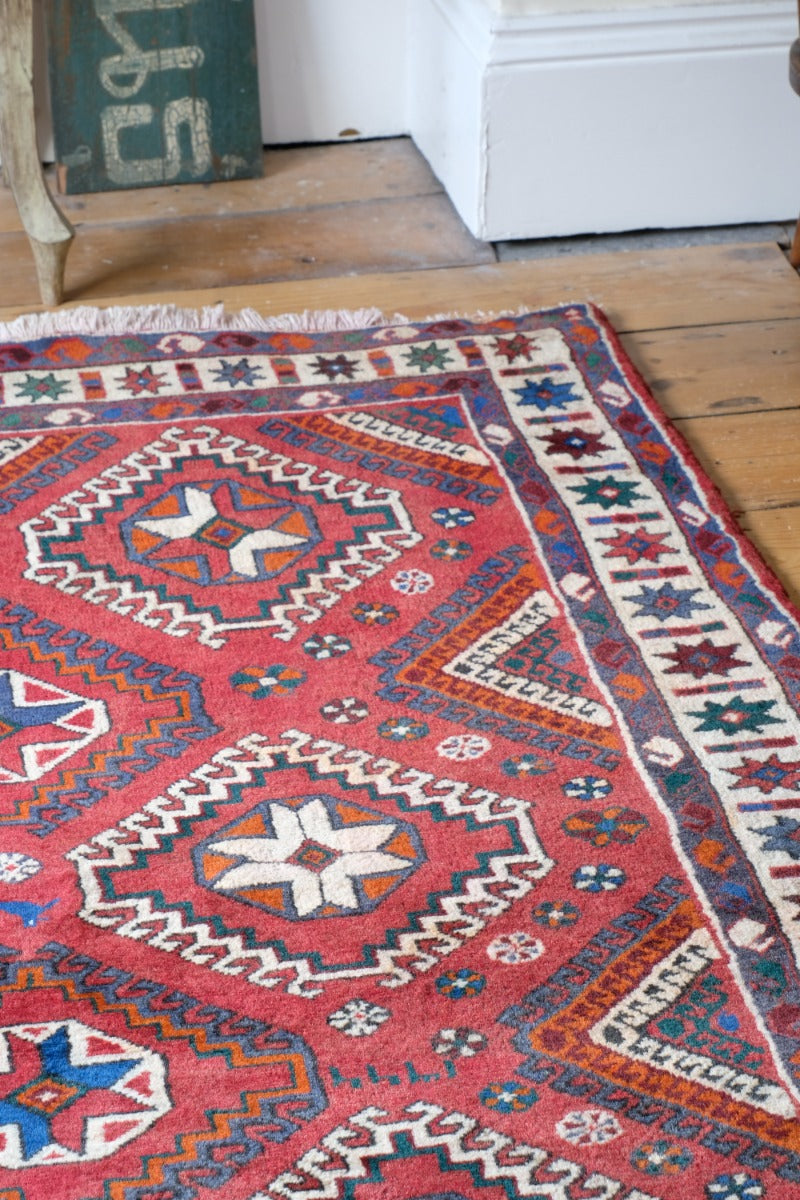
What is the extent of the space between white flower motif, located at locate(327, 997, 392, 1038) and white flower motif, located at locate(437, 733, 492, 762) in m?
0.37

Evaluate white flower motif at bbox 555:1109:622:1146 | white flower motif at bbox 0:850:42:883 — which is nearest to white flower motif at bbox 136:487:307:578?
white flower motif at bbox 0:850:42:883

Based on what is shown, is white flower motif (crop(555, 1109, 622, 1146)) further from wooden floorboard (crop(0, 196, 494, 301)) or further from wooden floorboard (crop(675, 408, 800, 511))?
wooden floorboard (crop(0, 196, 494, 301))

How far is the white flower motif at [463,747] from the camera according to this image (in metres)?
1.81

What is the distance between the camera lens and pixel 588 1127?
4.56 ft

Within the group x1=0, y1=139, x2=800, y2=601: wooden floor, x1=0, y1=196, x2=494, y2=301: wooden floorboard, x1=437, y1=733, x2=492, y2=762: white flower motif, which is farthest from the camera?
x1=0, y1=196, x2=494, y2=301: wooden floorboard

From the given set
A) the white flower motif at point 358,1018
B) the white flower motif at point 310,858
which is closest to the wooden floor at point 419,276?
the white flower motif at point 310,858

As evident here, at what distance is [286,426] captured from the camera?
2.41 metres

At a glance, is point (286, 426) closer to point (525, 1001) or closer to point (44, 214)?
point (44, 214)

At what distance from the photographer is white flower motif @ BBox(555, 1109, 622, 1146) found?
4.52 ft

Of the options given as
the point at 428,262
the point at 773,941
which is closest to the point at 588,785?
the point at 773,941

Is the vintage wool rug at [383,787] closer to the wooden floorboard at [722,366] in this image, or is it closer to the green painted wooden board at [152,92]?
the wooden floorboard at [722,366]

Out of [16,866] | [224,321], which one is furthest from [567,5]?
[16,866]

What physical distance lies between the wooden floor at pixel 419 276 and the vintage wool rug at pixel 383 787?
153 millimetres

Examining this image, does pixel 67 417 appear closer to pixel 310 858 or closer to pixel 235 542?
pixel 235 542
